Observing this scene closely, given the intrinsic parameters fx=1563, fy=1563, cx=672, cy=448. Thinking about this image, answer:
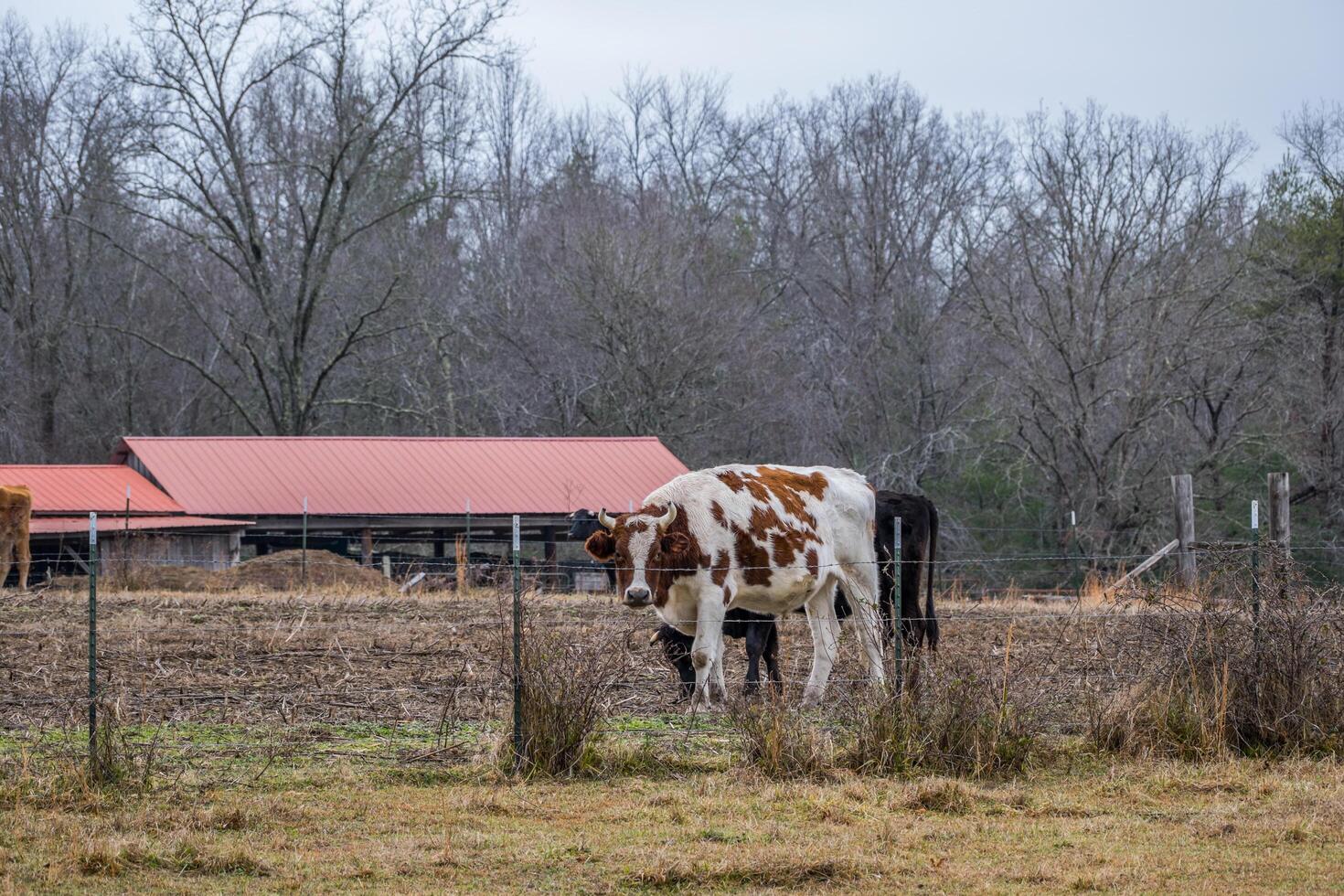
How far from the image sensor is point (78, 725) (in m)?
10.7

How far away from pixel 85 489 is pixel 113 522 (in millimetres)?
2517

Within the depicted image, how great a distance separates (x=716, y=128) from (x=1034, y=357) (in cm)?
A: 2029

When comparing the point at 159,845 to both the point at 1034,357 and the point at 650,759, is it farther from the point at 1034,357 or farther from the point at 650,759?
the point at 1034,357

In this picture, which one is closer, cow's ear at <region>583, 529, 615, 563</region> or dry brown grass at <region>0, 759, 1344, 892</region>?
dry brown grass at <region>0, 759, 1344, 892</region>

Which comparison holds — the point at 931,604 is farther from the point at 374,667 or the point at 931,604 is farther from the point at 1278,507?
the point at 374,667

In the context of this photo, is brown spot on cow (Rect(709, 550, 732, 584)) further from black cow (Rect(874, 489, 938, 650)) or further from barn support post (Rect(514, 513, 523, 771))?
barn support post (Rect(514, 513, 523, 771))

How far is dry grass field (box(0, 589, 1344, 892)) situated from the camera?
7090mm

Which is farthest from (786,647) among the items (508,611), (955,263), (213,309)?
(213,309)

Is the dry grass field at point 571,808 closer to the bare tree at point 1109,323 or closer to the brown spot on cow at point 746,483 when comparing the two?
the brown spot on cow at point 746,483

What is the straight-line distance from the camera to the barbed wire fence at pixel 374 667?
9.91 metres

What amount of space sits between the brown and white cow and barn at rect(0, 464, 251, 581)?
16.8m

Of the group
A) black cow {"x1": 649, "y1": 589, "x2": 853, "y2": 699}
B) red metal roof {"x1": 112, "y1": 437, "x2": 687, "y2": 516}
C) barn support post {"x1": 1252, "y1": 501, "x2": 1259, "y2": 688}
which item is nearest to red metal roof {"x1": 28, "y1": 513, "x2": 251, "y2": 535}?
red metal roof {"x1": 112, "y1": 437, "x2": 687, "y2": 516}

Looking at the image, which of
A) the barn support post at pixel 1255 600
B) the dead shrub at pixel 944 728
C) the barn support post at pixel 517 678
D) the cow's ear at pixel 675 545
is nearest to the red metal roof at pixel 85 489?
the cow's ear at pixel 675 545

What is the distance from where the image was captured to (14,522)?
25.4 meters
